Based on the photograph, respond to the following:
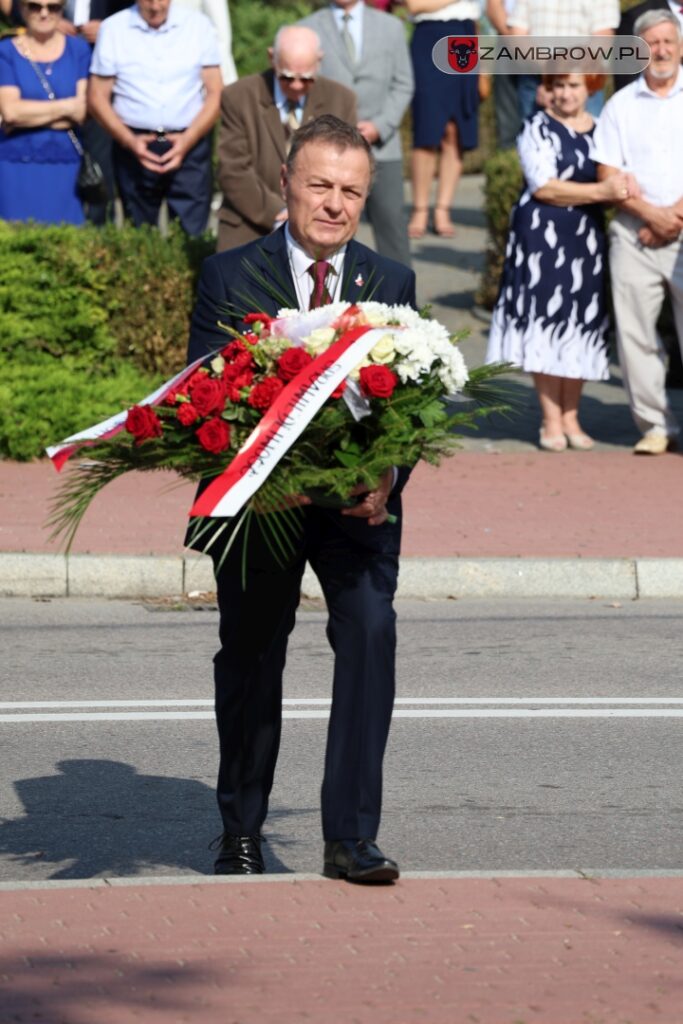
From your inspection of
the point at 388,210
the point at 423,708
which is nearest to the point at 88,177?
the point at 388,210

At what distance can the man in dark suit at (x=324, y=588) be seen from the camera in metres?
5.36

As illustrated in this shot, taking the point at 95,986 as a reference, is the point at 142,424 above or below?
above

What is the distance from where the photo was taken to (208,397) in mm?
5066

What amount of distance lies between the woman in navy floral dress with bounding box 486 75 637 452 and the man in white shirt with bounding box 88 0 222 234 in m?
2.21

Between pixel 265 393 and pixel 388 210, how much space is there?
9.45 metres

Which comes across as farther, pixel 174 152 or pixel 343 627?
pixel 174 152

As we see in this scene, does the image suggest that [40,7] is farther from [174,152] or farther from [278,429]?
[278,429]

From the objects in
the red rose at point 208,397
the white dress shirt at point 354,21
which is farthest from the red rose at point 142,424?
the white dress shirt at point 354,21

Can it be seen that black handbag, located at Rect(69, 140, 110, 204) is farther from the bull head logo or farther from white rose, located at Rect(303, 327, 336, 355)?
white rose, located at Rect(303, 327, 336, 355)

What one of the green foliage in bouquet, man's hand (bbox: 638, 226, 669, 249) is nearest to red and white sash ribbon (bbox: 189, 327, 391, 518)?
the green foliage in bouquet

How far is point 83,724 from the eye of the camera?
7.62m

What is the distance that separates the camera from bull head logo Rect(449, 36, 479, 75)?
1672 centimetres

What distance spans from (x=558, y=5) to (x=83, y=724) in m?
8.53

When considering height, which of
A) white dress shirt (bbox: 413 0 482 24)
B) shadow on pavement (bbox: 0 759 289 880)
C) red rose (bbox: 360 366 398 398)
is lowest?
shadow on pavement (bbox: 0 759 289 880)
